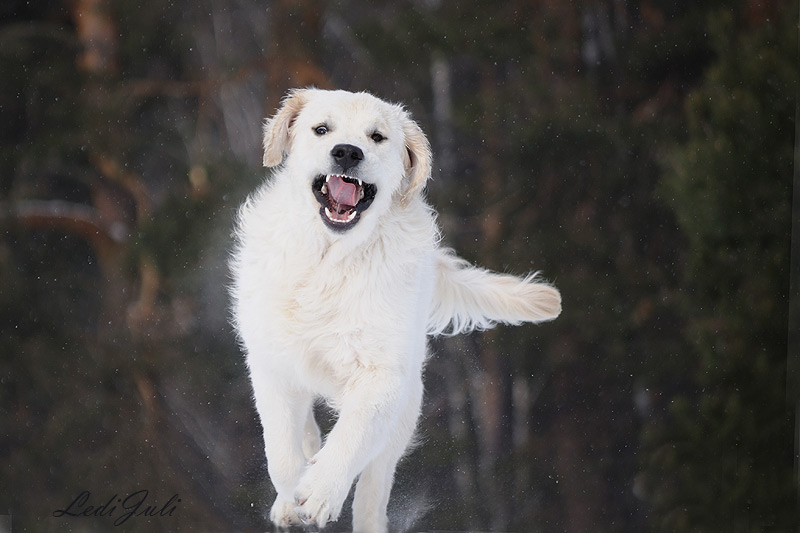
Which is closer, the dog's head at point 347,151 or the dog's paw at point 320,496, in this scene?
the dog's paw at point 320,496

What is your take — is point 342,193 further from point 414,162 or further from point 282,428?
point 282,428

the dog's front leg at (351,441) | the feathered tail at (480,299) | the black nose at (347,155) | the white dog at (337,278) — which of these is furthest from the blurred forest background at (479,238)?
the black nose at (347,155)

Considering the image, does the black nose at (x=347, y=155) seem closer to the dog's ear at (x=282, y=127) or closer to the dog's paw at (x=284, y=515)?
the dog's ear at (x=282, y=127)

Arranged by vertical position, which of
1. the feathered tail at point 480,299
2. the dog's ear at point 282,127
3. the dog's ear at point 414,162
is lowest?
the feathered tail at point 480,299

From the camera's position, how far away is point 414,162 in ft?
7.09

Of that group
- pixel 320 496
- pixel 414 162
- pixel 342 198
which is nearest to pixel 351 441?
pixel 320 496

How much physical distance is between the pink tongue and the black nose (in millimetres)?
80

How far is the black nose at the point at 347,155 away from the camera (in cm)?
198

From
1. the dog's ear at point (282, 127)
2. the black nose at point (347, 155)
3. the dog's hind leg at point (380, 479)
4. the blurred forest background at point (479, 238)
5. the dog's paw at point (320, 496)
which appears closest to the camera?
the dog's paw at point (320, 496)

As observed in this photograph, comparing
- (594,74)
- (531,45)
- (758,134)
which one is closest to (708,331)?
(758,134)

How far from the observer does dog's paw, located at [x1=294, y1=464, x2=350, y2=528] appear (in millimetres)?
1853

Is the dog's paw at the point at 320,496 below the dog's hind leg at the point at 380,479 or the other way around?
the other way around

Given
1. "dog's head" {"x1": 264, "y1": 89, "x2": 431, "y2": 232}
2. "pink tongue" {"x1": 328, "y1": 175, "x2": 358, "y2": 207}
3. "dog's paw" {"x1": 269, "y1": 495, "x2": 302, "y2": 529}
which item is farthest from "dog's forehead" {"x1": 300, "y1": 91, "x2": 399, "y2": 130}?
"dog's paw" {"x1": 269, "y1": 495, "x2": 302, "y2": 529}

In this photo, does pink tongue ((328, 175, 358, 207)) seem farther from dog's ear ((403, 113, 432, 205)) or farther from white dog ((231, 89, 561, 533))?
dog's ear ((403, 113, 432, 205))
